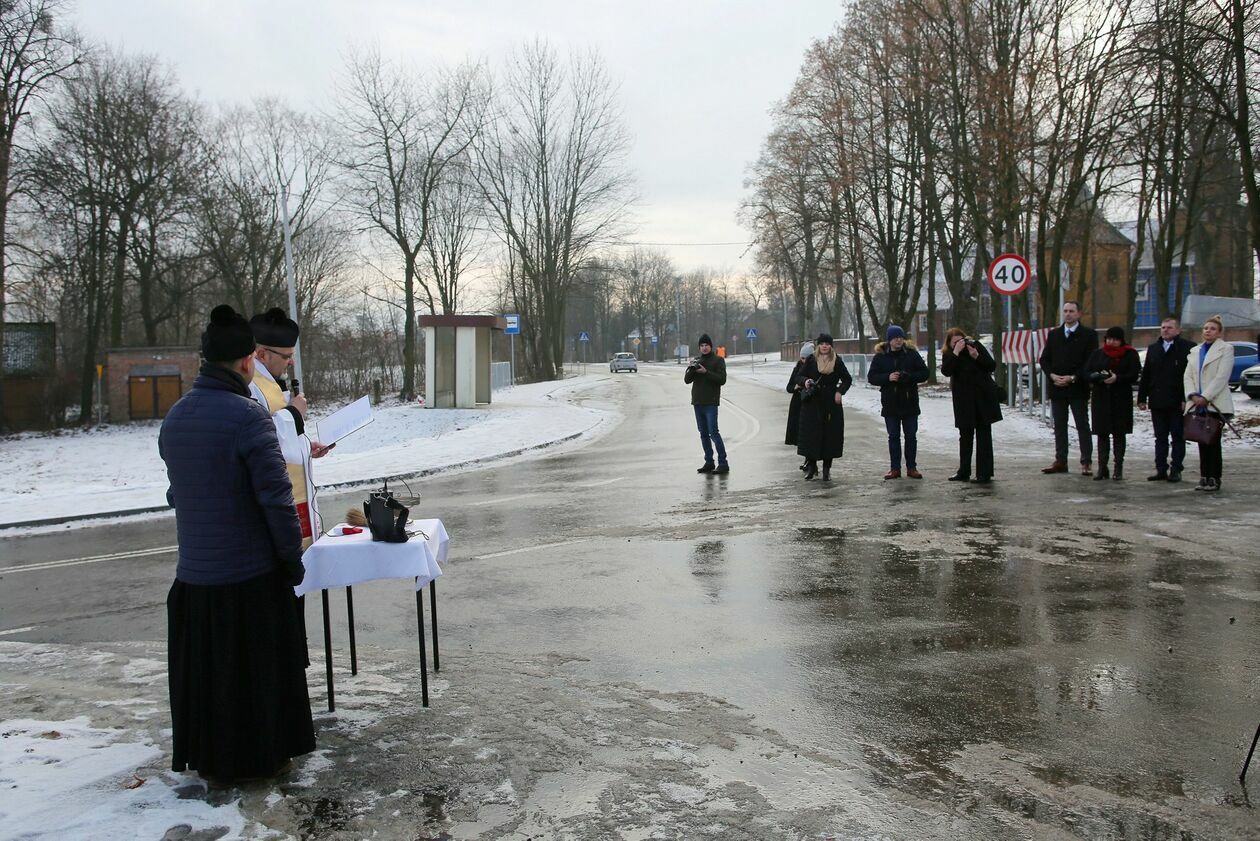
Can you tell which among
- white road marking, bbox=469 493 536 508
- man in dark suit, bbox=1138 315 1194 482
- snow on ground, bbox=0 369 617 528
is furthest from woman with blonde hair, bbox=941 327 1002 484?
snow on ground, bbox=0 369 617 528

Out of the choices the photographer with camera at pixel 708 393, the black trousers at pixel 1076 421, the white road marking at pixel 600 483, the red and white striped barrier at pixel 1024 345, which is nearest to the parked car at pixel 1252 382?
the red and white striped barrier at pixel 1024 345

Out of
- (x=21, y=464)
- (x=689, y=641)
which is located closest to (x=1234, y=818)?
(x=689, y=641)

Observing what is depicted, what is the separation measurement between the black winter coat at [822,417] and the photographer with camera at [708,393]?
139cm

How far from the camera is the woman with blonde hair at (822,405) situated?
12.7 m

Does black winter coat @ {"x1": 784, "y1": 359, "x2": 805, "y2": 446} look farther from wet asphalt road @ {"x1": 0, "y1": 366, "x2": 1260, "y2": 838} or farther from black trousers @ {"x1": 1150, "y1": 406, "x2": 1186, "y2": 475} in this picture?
black trousers @ {"x1": 1150, "y1": 406, "x2": 1186, "y2": 475}

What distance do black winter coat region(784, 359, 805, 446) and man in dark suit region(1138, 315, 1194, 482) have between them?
4048 mm

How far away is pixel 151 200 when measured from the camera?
4053cm

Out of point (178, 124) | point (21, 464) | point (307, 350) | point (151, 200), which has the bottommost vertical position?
point (21, 464)

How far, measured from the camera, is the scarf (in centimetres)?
1270

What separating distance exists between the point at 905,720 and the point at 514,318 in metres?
42.6

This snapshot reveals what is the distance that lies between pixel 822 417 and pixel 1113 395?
3505 millimetres

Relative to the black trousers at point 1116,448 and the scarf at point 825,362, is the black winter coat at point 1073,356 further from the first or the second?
the scarf at point 825,362

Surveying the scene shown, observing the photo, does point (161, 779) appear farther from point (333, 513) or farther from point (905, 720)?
point (333, 513)

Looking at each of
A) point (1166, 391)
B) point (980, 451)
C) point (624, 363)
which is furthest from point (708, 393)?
point (624, 363)
